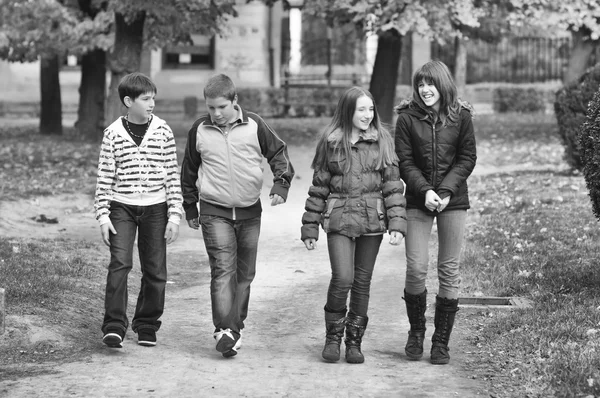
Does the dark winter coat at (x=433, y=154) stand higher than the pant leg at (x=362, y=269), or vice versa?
the dark winter coat at (x=433, y=154)

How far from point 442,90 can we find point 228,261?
1691 mm

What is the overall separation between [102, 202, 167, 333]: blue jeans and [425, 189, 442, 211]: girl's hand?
172 centimetres

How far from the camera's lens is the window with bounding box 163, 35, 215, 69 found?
124ft

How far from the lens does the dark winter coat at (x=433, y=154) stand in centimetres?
707

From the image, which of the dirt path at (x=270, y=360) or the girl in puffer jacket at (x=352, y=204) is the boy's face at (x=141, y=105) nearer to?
the girl in puffer jacket at (x=352, y=204)

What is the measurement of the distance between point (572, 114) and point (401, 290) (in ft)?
24.5

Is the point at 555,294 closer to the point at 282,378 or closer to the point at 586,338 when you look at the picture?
the point at 586,338

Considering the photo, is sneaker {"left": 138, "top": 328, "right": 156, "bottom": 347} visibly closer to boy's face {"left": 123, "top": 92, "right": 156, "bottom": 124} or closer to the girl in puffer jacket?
the girl in puffer jacket

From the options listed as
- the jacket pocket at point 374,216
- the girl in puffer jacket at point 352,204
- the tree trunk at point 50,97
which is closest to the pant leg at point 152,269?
the girl in puffer jacket at point 352,204

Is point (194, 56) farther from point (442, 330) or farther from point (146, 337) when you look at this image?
point (442, 330)

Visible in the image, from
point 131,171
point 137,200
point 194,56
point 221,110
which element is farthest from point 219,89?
point 194,56

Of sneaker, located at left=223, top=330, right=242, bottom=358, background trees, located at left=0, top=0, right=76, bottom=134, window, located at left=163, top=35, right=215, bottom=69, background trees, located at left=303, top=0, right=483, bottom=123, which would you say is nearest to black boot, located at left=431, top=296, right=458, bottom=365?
sneaker, located at left=223, top=330, right=242, bottom=358

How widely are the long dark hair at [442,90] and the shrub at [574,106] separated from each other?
898 cm

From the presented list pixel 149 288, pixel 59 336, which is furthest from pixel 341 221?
pixel 59 336
